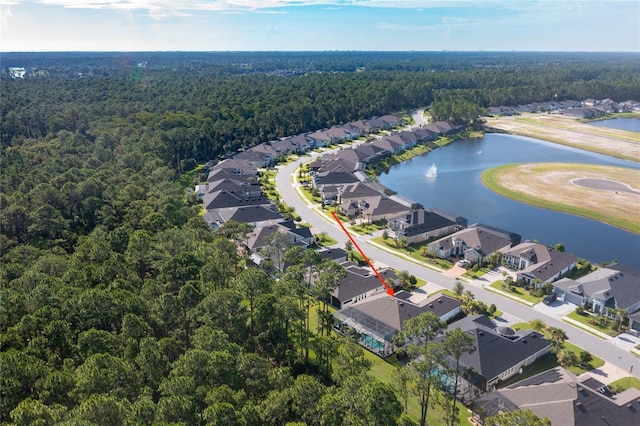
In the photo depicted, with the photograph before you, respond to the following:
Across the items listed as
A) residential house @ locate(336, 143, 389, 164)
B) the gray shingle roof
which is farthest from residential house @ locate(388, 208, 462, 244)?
residential house @ locate(336, 143, 389, 164)

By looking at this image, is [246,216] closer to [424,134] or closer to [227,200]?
[227,200]

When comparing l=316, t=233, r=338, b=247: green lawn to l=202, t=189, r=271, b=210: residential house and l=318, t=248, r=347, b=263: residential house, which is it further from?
l=202, t=189, r=271, b=210: residential house

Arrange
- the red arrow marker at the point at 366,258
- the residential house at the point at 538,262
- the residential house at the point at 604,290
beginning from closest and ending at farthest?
the residential house at the point at 604,290 → the red arrow marker at the point at 366,258 → the residential house at the point at 538,262

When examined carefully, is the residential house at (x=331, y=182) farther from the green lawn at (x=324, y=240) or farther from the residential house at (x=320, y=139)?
the residential house at (x=320, y=139)

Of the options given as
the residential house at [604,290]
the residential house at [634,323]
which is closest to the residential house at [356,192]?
the residential house at [604,290]

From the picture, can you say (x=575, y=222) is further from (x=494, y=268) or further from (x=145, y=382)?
(x=145, y=382)

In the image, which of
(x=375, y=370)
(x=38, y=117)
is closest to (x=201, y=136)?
(x=38, y=117)
